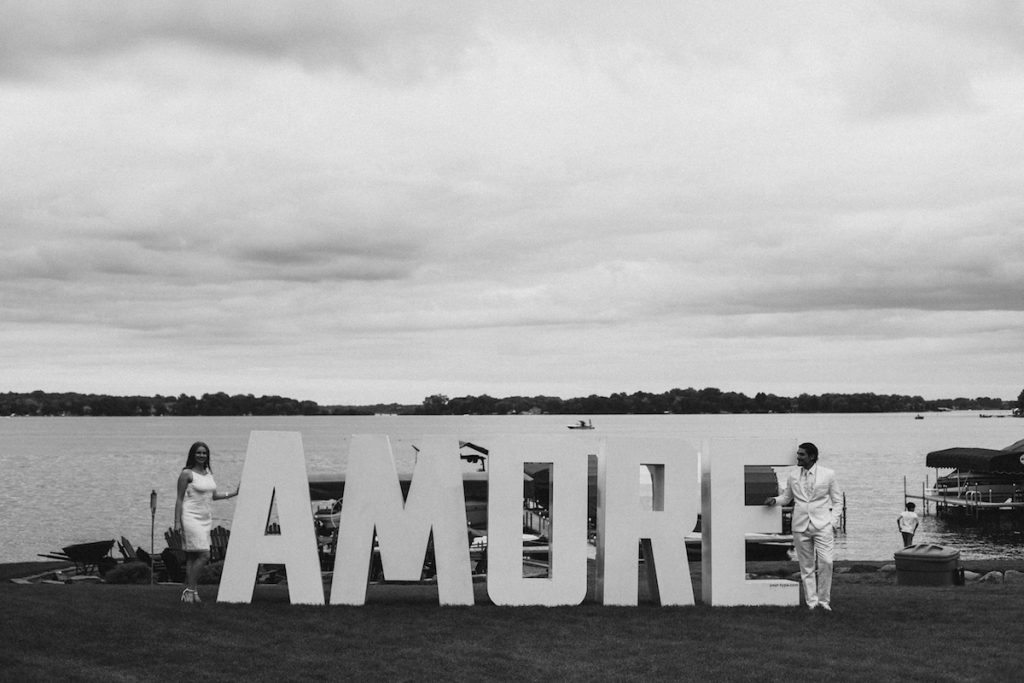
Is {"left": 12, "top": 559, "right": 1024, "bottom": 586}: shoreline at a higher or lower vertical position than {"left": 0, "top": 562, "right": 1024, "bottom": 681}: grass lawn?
lower

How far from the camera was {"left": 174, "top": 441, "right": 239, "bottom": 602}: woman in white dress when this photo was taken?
14.7 meters

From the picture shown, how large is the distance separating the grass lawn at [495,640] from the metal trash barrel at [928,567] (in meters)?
2.42

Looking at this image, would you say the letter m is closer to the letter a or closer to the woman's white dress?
the letter a

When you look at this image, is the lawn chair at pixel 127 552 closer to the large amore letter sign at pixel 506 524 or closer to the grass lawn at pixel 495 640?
the grass lawn at pixel 495 640

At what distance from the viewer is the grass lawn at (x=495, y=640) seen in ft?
37.0

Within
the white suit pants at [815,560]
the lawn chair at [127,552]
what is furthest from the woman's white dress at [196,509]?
the lawn chair at [127,552]

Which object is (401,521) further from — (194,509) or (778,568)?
(778,568)

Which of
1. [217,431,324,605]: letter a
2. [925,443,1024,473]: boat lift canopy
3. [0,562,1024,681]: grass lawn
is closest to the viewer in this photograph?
[0,562,1024,681]: grass lawn

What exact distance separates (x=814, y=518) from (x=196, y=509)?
341 inches

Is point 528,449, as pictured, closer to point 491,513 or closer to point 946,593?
point 491,513

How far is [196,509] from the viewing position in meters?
14.8

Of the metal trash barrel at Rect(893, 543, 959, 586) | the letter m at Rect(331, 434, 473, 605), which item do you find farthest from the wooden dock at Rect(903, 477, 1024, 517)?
the letter m at Rect(331, 434, 473, 605)

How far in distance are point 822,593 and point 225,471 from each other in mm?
109052

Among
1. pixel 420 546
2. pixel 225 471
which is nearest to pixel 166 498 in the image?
pixel 225 471
